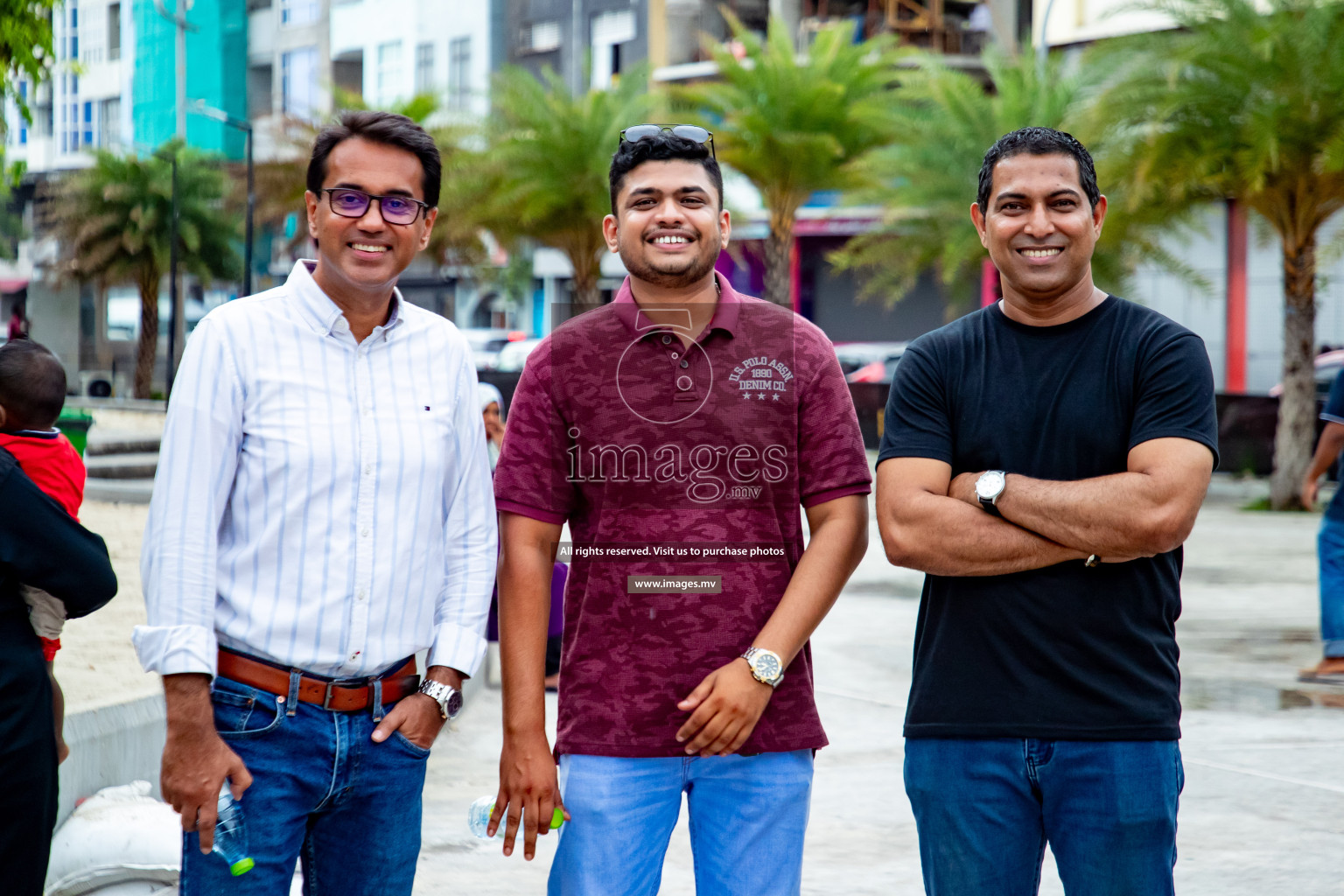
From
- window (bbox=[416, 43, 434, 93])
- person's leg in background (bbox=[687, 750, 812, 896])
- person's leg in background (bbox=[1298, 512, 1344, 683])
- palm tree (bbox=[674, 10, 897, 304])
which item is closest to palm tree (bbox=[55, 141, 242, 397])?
window (bbox=[416, 43, 434, 93])

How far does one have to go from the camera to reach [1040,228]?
293 cm

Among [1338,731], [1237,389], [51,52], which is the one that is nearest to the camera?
[51,52]

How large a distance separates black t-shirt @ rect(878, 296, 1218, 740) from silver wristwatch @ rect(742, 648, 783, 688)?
32 centimetres

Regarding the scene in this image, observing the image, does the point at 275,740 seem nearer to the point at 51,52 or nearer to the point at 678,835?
the point at 678,835

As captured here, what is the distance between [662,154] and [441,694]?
1.14 meters

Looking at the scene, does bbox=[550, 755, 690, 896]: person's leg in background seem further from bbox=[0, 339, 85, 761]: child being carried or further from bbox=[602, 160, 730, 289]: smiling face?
bbox=[0, 339, 85, 761]: child being carried

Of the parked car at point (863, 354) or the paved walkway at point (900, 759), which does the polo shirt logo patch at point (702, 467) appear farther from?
the parked car at point (863, 354)

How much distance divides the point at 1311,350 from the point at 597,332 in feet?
55.5

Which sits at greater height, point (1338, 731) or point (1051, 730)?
point (1051, 730)

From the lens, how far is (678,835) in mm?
5523

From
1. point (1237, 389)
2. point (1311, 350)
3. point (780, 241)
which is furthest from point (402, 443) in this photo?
point (1237, 389)

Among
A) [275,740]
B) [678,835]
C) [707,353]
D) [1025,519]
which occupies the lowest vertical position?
[678,835]

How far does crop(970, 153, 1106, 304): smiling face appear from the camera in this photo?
2914mm

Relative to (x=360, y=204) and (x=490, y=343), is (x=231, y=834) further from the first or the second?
(x=490, y=343)
